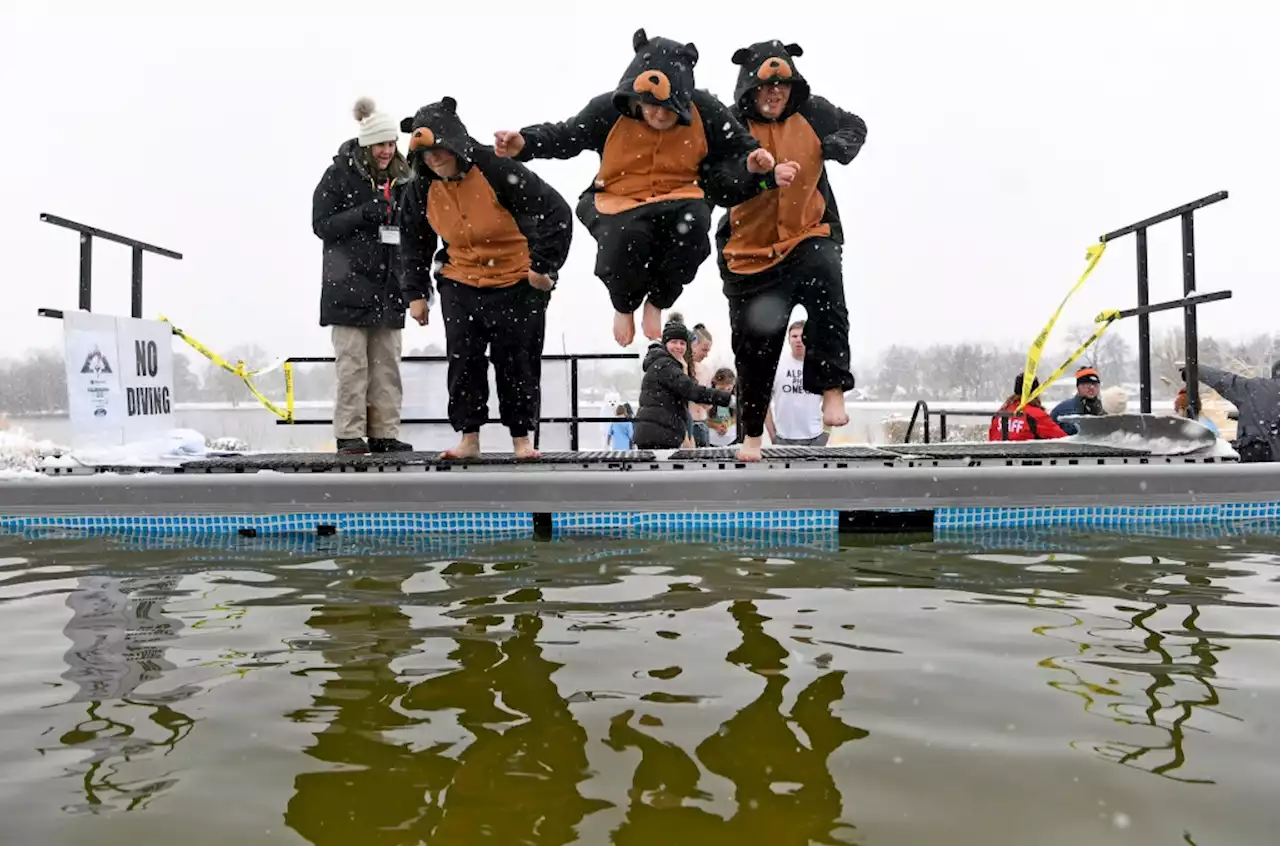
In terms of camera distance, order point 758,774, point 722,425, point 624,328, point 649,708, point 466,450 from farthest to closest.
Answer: point 722,425 < point 466,450 < point 624,328 < point 649,708 < point 758,774

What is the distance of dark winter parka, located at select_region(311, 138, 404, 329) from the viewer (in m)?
5.25

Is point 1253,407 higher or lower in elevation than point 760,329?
lower

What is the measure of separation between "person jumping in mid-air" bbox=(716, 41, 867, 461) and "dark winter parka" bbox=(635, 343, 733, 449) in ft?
3.50

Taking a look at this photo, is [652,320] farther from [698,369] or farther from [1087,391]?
[1087,391]

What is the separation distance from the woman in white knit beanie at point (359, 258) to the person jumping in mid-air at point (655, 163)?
1451mm

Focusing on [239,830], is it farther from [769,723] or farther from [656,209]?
[656,209]

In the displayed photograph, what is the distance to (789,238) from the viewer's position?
4.23 metres

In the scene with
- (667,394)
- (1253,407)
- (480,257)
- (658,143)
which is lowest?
(1253,407)

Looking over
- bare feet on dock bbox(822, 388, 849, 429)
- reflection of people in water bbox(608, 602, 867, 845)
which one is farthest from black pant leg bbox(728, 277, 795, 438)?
reflection of people in water bbox(608, 602, 867, 845)

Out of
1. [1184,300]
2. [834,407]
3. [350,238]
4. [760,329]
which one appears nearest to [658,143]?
[760,329]

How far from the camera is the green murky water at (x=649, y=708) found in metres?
1.37

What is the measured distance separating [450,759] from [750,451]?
10.7 ft

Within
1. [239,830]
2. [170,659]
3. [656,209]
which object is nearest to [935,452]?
[656,209]

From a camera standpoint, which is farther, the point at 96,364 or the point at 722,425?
the point at 722,425
